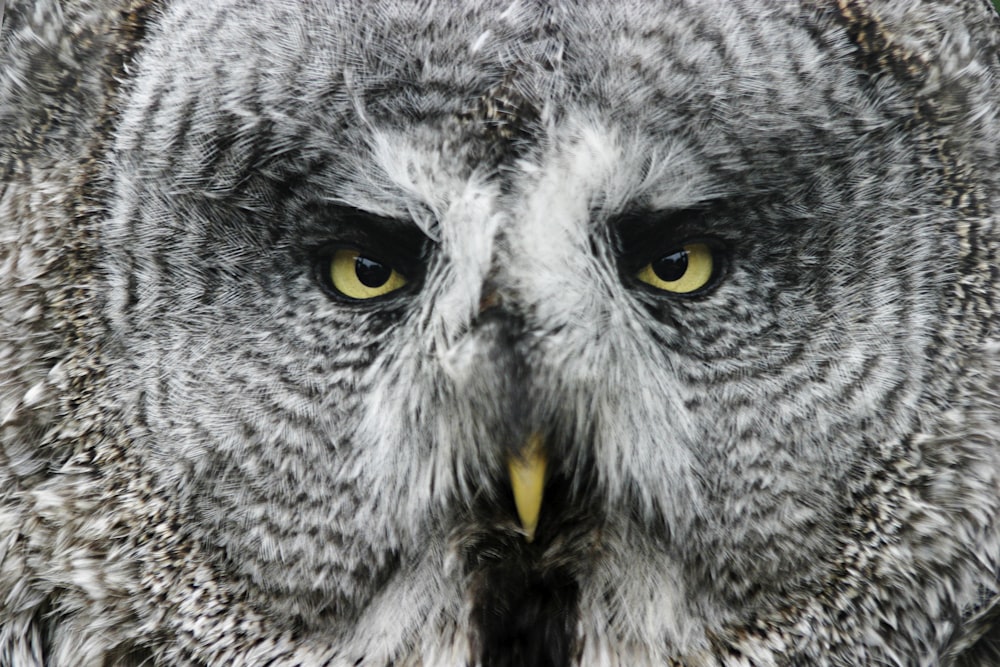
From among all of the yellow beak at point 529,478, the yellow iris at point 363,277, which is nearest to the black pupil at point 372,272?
the yellow iris at point 363,277

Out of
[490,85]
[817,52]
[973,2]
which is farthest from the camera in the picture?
[973,2]

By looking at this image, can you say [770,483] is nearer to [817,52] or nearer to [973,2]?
[817,52]

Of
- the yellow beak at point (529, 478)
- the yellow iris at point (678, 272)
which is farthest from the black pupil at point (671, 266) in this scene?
the yellow beak at point (529, 478)

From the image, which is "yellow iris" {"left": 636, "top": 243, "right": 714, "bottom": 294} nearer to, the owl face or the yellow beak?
the owl face

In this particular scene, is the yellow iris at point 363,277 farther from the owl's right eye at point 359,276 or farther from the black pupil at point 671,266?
the black pupil at point 671,266

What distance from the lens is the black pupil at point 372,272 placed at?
1.25 metres

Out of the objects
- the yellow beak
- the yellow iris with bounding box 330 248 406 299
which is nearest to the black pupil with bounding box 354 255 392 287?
the yellow iris with bounding box 330 248 406 299

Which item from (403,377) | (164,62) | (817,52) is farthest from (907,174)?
(164,62)

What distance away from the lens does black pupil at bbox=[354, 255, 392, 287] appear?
4.09 feet

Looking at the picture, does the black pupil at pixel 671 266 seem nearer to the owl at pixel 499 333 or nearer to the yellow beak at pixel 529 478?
the owl at pixel 499 333

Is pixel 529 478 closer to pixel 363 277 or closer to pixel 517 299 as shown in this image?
pixel 517 299

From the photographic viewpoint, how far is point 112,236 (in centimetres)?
133

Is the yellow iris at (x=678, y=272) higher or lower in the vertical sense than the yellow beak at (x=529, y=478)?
higher

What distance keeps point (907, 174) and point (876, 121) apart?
9 centimetres
